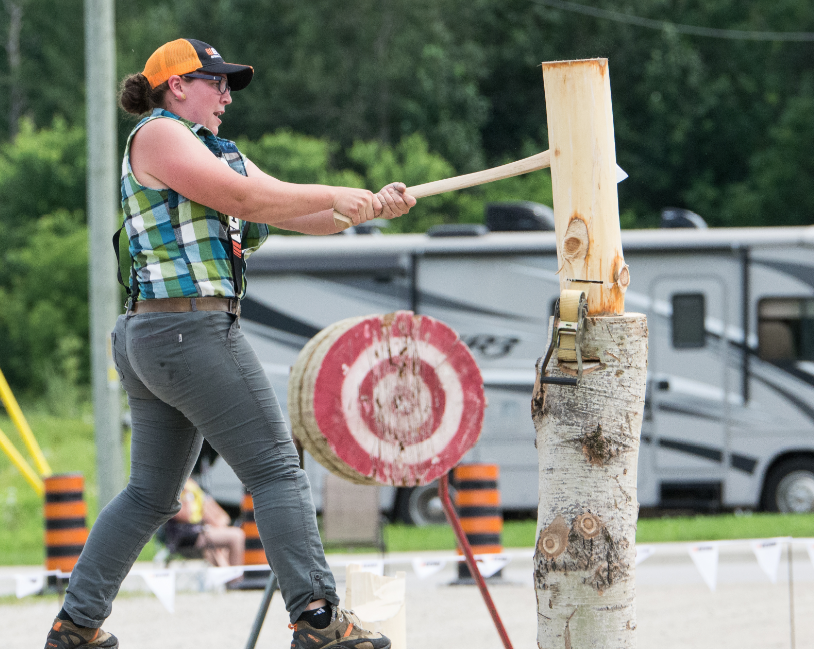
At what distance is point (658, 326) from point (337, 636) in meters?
8.26

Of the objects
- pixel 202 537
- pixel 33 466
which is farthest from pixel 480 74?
pixel 202 537

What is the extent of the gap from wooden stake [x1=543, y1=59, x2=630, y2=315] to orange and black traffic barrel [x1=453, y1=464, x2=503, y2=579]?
464 centimetres

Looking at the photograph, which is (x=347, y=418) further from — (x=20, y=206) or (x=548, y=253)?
(x=20, y=206)

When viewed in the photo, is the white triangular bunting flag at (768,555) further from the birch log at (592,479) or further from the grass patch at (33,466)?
the grass patch at (33,466)

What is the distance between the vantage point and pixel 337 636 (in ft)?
9.71

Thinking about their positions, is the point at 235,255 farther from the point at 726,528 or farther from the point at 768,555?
the point at 726,528

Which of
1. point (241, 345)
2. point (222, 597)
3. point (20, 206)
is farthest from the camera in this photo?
point (20, 206)

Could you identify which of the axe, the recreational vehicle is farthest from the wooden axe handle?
the recreational vehicle

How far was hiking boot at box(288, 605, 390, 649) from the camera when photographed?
115 inches

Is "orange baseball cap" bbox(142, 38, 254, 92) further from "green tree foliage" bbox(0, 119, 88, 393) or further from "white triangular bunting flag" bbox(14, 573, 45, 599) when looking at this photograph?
"green tree foliage" bbox(0, 119, 88, 393)

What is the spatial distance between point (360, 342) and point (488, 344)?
7.02 metres

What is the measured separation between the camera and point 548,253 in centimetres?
1080

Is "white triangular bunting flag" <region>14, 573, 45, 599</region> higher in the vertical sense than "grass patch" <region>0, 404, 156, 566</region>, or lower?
higher

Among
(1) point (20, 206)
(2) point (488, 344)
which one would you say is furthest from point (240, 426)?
(1) point (20, 206)
